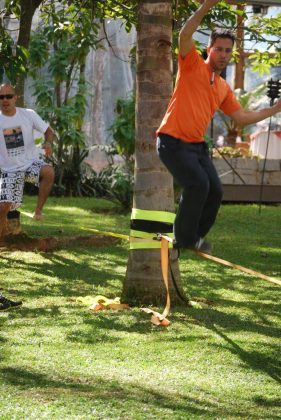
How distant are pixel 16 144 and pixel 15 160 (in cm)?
17

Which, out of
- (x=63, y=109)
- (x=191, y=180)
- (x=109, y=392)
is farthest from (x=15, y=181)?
(x=63, y=109)

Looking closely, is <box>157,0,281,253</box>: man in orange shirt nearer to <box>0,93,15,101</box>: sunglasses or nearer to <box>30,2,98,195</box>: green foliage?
<box>0,93,15,101</box>: sunglasses

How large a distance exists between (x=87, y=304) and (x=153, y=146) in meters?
1.54

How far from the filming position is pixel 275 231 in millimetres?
15859

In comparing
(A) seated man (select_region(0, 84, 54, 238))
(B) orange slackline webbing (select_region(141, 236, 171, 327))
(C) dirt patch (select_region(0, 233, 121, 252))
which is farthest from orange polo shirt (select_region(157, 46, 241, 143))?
(C) dirt patch (select_region(0, 233, 121, 252))

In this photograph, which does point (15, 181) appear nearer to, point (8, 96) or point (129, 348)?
point (8, 96)

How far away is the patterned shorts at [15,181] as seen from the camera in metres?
10.2

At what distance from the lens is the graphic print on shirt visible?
10.2m

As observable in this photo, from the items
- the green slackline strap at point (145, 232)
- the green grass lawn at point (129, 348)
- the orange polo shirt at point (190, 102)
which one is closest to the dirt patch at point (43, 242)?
the green grass lawn at point (129, 348)

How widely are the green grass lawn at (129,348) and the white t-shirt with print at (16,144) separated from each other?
1.21 m

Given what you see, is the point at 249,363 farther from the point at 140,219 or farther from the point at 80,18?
the point at 80,18

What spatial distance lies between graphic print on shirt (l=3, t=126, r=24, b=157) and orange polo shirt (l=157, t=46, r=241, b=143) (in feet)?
13.2

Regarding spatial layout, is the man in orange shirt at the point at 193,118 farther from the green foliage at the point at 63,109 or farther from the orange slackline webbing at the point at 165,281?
the green foliage at the point at 63,109

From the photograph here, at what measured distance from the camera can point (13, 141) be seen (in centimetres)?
1024
